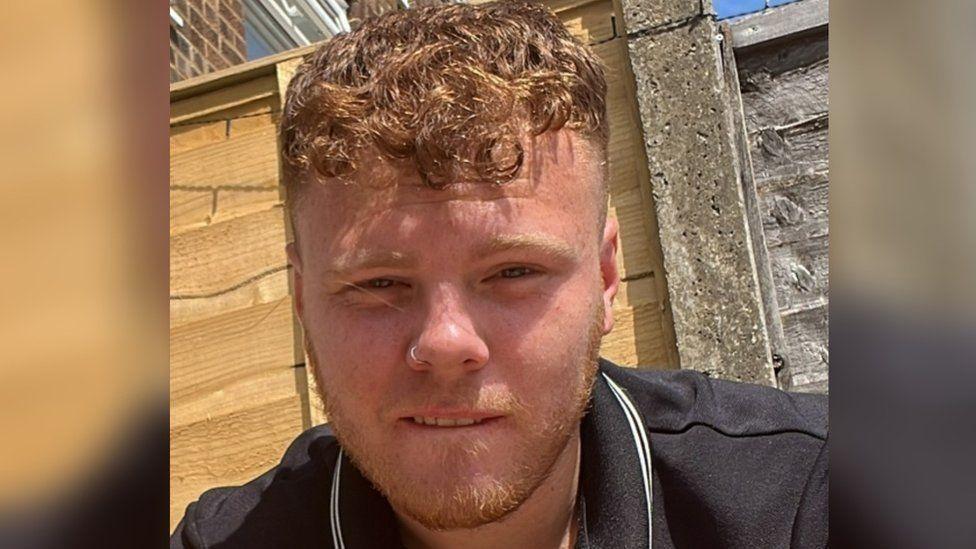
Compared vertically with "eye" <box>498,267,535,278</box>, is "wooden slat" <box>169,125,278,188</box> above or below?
above

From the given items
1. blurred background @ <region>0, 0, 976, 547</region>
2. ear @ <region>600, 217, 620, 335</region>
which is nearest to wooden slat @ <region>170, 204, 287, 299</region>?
ear @ <region>600, 217, 620, 335</region>

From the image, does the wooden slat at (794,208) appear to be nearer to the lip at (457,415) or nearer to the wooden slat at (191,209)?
the lip at (457,415)

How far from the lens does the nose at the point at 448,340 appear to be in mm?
1438

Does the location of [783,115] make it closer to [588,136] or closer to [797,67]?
[797,67]

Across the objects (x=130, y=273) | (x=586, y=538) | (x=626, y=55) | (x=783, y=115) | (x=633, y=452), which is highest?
(x=626, y=55)

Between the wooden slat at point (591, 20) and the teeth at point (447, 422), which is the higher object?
the wooden slat at point (591, 20)

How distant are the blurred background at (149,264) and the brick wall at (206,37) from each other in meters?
4.44

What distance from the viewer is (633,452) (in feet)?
6.02

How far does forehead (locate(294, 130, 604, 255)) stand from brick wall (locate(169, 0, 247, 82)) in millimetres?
3190

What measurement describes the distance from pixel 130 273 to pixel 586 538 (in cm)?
153

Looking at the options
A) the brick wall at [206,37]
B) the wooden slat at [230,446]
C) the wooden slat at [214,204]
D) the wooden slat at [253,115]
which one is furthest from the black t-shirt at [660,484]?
the brick wall at [206,37]

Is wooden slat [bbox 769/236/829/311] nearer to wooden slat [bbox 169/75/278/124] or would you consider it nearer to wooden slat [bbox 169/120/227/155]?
wooden slat [bbox 169/75/278/124]

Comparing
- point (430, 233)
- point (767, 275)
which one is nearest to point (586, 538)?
point (430, 233)

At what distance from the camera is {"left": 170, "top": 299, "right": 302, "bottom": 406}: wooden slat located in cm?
289
